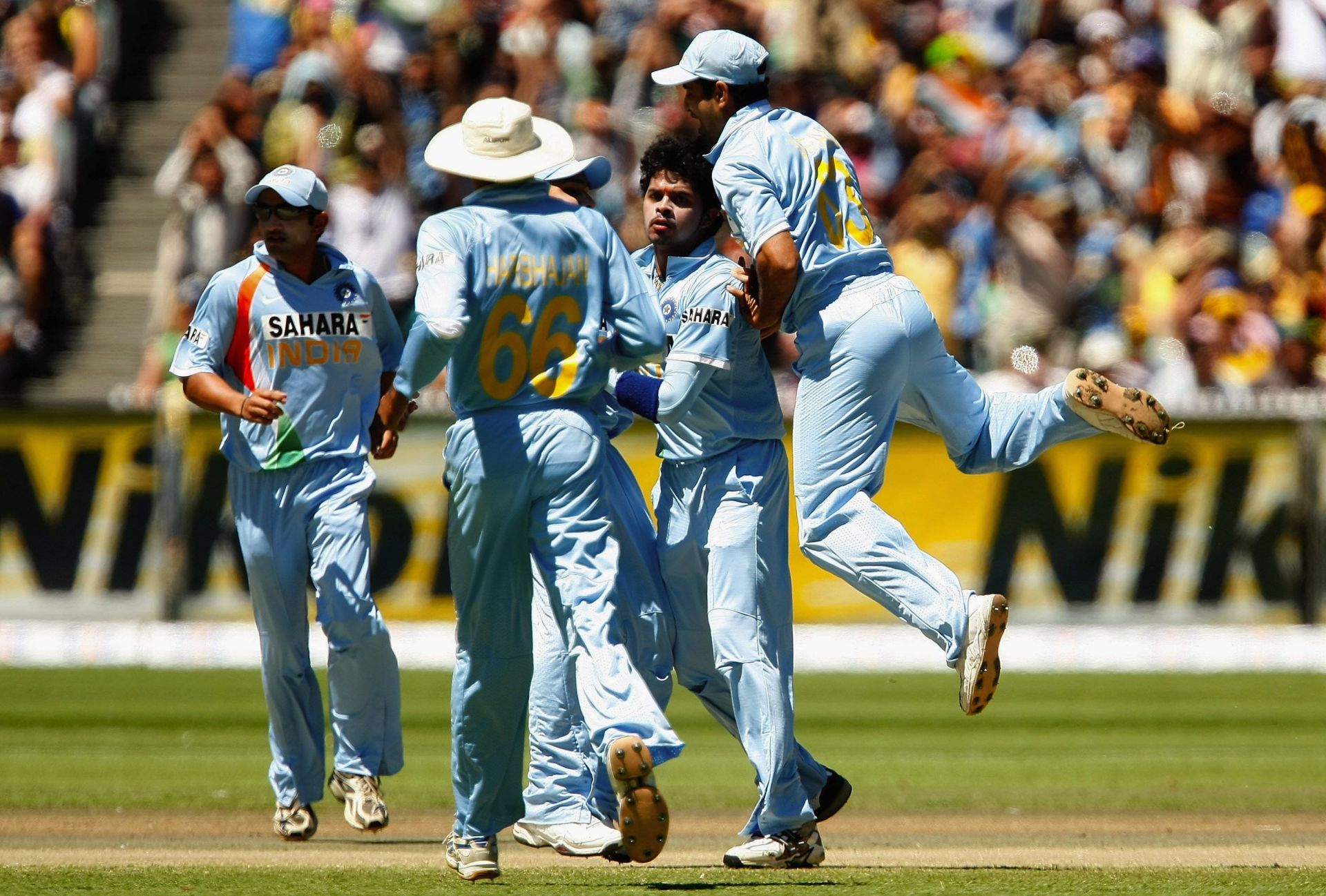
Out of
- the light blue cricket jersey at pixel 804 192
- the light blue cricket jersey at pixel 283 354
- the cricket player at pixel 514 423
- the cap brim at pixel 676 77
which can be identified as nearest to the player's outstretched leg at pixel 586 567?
the cricket player at pixel 514 423

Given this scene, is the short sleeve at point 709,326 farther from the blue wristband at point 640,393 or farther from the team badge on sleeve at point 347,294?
the team badge on sleeve at point 347,294

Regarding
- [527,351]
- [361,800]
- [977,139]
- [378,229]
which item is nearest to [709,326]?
[527,351]

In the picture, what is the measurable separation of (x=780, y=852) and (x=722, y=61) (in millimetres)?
2637

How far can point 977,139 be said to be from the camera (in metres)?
16.6

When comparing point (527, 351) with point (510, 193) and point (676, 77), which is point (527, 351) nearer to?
point (510, 193)

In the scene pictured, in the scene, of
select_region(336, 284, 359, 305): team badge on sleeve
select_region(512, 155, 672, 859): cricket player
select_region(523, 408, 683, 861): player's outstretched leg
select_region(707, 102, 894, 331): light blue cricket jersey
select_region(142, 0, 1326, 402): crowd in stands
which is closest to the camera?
select_region(523, 408, 683, 861): player's outstretched leg

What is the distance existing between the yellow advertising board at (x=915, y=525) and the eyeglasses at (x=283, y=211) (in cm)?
649

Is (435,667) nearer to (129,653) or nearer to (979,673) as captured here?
(129,653)

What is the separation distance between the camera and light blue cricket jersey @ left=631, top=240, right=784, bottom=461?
21.4ft

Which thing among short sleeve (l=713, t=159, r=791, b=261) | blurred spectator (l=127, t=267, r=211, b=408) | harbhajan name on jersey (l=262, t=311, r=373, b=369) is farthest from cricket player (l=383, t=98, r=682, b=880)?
blurred spectator (l=127, t=267, r=211, b=408)

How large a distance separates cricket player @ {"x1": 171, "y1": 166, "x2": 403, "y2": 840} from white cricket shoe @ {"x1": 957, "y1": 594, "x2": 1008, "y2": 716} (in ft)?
8.07

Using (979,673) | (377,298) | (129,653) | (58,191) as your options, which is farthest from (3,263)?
(979,673)

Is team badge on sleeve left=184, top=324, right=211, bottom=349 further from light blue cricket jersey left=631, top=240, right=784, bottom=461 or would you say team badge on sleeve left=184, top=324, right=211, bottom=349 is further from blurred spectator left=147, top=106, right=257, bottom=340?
blurred spectator left=147, top=106, right=257, bottom=340

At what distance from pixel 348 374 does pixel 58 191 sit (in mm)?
11521
